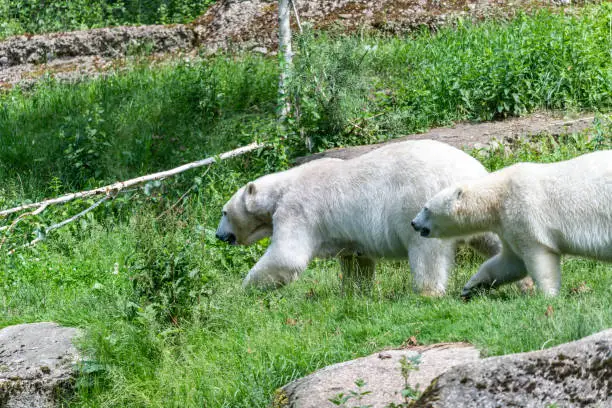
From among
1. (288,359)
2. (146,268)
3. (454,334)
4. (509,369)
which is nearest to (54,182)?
(146,268)

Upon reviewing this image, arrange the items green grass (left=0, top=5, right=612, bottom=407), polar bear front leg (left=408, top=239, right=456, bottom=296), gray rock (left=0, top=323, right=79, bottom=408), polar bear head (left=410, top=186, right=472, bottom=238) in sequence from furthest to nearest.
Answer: polar bear front leg (left=408, top=239, right=456, bottom=296), gray rock (left=0, top=323, right=79, bottom=408), polar bear head (left=410, top=186, right=472, bottom=238), green grass (left=0, top=5, right=612, bottom=407)

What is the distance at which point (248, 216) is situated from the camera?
27.2 feet

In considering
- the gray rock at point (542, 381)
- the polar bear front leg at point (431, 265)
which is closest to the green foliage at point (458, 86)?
the polar bear front leg at point (431, 265)

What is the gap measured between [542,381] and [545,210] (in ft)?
7.39

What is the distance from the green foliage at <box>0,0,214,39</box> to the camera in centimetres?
1758

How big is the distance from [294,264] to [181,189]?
4.36 meters

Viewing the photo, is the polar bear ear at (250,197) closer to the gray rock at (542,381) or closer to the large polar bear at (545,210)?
the large polar bear at (545,210)

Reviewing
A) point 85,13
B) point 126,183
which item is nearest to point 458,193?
point 126,183

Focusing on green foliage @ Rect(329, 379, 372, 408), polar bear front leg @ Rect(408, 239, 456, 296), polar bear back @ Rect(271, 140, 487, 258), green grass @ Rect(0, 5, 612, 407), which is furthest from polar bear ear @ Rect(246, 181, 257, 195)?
green foliage @ Rect(329, 379, 372, 408)

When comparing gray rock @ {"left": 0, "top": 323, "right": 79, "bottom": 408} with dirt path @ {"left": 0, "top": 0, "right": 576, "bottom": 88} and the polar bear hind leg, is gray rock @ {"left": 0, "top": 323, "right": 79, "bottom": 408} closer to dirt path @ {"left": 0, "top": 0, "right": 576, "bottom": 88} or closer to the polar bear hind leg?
the polar bear hind leg

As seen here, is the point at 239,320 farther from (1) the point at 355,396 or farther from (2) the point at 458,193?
(1) the point at 355,396

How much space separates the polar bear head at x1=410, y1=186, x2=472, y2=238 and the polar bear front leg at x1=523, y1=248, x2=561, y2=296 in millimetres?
627

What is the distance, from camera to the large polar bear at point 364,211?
23.1ft

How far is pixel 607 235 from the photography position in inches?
243
